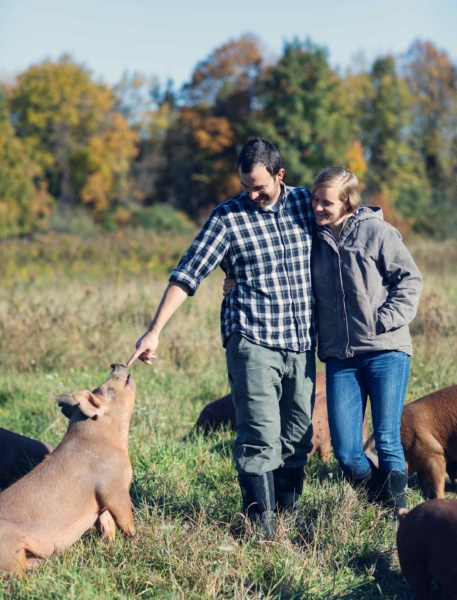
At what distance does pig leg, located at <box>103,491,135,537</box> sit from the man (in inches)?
28.7

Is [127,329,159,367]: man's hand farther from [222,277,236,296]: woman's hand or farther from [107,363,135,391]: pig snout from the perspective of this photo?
[222,277,236,296]: woman's hand

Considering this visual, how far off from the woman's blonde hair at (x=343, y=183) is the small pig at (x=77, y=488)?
1772 mm

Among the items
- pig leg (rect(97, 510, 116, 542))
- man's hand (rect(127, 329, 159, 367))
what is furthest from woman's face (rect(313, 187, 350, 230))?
pig leg (rect(97, 510, 116, 542))

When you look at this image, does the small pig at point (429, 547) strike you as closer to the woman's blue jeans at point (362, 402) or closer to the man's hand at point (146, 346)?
the woman's blue jeans at point (362, 402)

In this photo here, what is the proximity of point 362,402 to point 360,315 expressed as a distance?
0.64 metres

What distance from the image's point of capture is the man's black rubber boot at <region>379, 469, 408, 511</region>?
4.30 m

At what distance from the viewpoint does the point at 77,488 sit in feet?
13.0

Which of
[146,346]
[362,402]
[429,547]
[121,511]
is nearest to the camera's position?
[429,547]

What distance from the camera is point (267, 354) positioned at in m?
4.03

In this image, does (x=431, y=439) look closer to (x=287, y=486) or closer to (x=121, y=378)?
(x=287, y=486)

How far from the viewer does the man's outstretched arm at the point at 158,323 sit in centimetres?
390

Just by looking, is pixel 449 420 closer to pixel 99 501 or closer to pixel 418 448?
pixel 418 448

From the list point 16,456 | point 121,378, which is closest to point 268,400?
point 121,378

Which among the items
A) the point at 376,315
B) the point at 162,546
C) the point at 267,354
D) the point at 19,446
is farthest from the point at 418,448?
the point at 19,446
